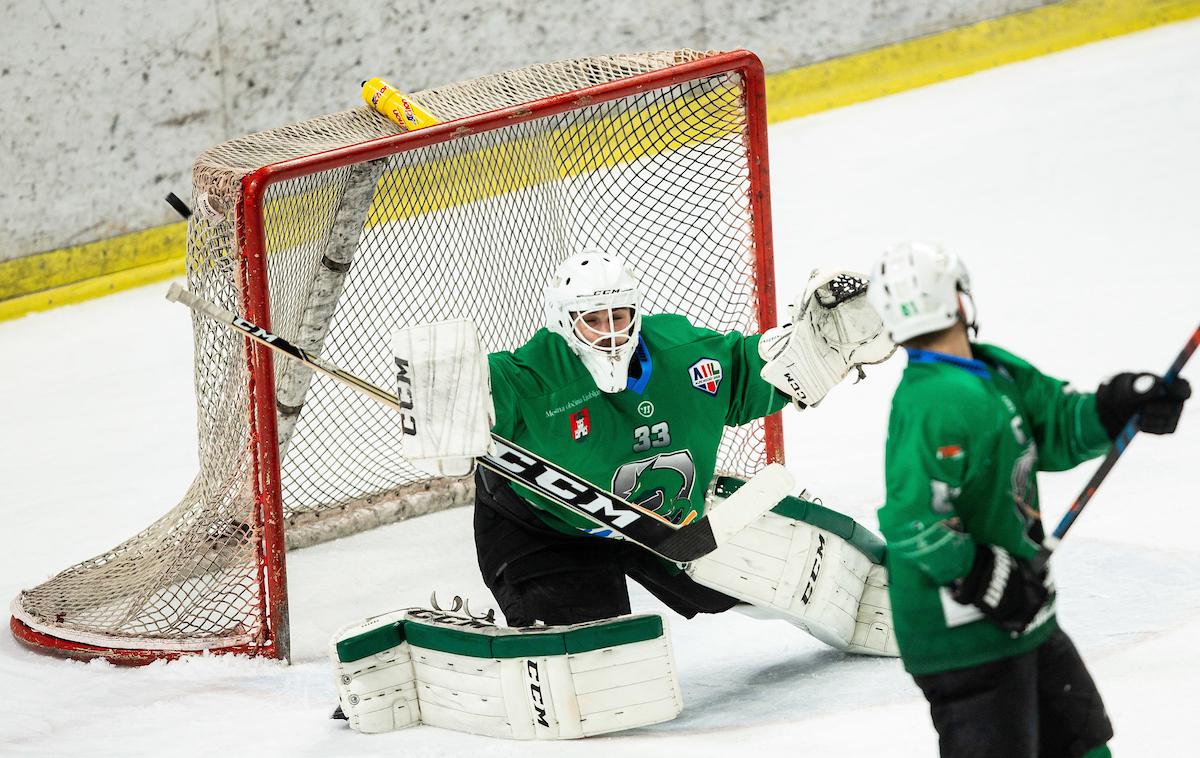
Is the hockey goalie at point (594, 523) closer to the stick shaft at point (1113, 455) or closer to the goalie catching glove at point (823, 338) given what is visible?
the goalie catching glove at point (823, 338)

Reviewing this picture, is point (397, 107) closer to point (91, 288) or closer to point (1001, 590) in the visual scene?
point (1001, 590)

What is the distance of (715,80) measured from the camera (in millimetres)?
4504

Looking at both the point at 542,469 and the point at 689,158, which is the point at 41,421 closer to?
the point at 689,158

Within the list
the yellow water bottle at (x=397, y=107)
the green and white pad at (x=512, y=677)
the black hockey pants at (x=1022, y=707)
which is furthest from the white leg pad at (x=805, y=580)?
the yellow water bottle at (x=397, y=107)

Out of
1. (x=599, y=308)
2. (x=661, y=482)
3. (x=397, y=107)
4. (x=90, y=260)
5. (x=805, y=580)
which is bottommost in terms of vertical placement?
(x=805, y=580)

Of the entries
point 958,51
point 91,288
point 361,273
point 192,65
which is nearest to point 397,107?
point 361,273

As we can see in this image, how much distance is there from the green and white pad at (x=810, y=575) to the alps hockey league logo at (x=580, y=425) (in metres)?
0.33

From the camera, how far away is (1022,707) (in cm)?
215

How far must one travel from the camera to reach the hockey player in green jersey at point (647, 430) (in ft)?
10.0

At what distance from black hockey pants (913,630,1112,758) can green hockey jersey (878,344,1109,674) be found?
30mm

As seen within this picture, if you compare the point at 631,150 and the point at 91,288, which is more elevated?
the point at 91,288

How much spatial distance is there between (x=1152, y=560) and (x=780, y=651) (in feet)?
2.80

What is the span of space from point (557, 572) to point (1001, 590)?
127 centimetres

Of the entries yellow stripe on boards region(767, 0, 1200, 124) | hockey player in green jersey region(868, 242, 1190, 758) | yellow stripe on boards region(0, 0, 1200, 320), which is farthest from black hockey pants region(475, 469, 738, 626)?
yellow stripe on boards region(767, 0, 1200, 124)
